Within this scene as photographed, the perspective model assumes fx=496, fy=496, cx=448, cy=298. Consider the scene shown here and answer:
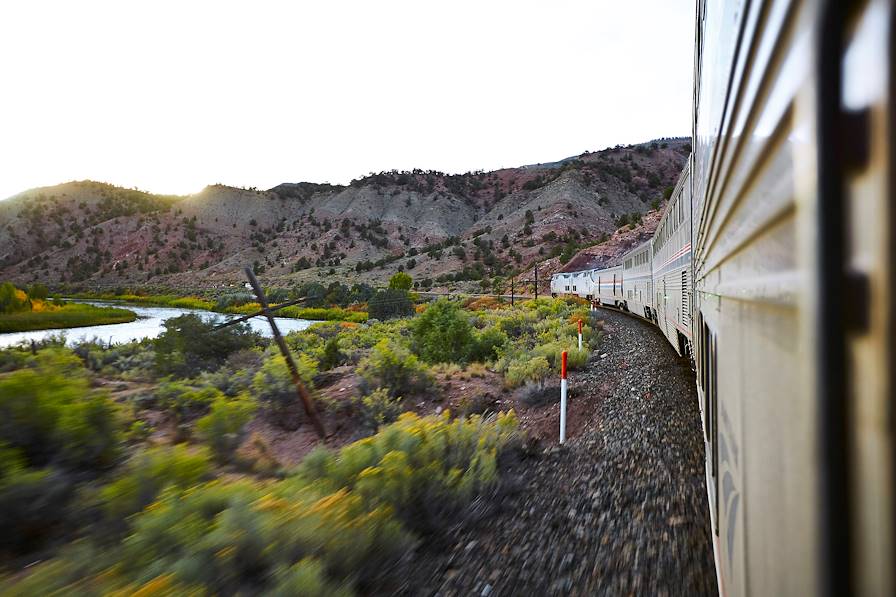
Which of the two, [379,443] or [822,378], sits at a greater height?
[822,378]

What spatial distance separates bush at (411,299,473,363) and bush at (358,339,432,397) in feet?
10.7

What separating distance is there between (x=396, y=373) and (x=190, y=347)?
8072mm

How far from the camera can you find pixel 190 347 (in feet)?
52.2

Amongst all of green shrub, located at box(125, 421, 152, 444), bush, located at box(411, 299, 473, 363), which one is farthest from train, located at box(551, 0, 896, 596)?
bush, located at box(411, 299, 473, 363)

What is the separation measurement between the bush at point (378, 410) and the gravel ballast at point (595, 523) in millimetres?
3933

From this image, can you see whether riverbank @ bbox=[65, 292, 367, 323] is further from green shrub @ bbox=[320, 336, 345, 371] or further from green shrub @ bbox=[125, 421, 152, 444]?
green shrub @ bbox=[125, 421, 152, 444]

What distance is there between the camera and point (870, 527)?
53 centimetres

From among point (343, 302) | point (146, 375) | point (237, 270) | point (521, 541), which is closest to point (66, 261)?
point (237, 270)

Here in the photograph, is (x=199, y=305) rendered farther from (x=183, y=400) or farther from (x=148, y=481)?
(x=148, y=481)

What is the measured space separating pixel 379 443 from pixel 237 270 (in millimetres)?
72189

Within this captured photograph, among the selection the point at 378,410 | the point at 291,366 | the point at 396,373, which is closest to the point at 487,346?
the point at 396,373

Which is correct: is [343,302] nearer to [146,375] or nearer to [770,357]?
[146,375]

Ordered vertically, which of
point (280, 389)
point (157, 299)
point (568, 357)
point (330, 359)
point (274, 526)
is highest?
point (157, 299)

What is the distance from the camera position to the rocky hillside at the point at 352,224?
64562 mm
